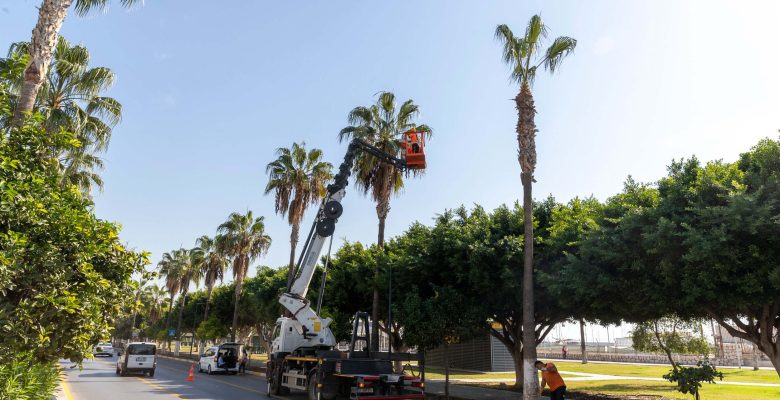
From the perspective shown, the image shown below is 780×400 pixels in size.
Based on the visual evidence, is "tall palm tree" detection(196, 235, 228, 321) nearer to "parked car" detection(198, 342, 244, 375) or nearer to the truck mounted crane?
"parked car" detection(198, 342, 244, 375)

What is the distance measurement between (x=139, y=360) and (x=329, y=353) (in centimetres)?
1571

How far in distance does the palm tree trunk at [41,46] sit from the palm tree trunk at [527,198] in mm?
12383

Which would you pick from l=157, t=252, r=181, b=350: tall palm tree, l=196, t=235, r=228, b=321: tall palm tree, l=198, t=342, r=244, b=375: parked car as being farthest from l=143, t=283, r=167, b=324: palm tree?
l=198, t=342, r=244, b=375: parked car

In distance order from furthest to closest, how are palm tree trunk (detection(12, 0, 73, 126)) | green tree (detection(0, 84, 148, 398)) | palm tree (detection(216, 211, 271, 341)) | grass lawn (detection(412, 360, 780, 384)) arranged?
1. palm tree (detection(216, 211, 271, 341))
2. grass lawn (detection(412, 360, 780, 384))
3. palm tree trunk (detection(12, 0, 73, 126))
4. green tree (detection(0, 84, 148, 398))

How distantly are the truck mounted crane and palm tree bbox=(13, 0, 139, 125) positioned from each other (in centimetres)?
1001

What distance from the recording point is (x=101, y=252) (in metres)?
8.00

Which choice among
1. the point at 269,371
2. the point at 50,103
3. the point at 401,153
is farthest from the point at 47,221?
the point at 401,153

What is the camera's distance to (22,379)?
28.5 ft

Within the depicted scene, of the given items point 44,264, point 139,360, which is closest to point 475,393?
point 44,264

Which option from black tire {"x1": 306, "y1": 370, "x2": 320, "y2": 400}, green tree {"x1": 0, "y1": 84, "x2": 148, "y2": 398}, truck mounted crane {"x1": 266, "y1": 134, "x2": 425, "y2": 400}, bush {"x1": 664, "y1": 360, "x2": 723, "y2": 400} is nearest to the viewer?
green tree {"x1": 0, "y1": 84, "x2": 148, "y2": 398}

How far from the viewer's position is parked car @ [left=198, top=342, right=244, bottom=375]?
2983 cm

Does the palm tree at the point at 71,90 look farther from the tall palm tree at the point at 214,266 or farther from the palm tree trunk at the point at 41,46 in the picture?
the tall palm tree at the point at 214,266

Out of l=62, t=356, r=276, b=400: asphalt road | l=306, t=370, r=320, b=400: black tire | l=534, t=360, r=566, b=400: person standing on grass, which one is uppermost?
l=534, t=360, r=566, b=400: person standing on grass

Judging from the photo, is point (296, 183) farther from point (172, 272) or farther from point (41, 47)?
point (172, 272)
